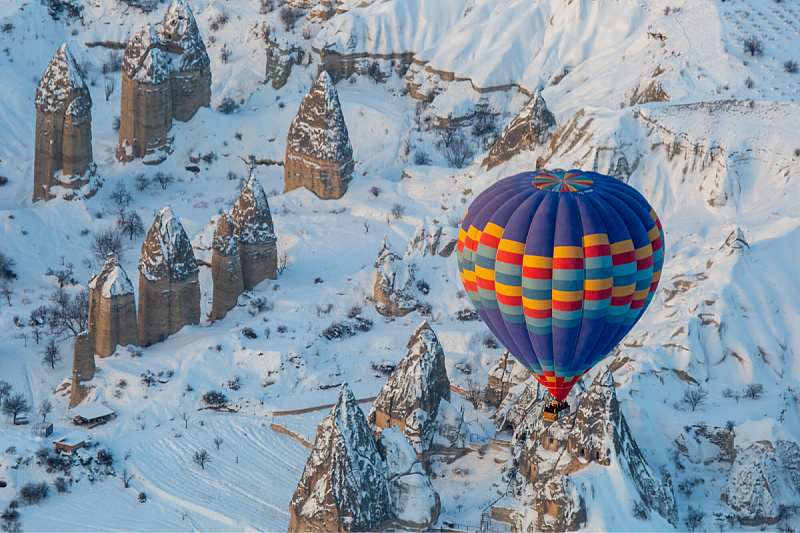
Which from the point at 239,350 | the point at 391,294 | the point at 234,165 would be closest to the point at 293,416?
the point at 239,350

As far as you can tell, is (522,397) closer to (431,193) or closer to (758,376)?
(758,376)

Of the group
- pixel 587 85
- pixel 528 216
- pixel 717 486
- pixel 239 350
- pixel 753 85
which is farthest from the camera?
pixel 587 85

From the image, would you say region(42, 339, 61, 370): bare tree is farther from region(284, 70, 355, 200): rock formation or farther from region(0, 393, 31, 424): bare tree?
region(284, 70, 355, 200): rock formation

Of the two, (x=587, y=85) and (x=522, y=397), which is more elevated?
(x=587, y=85)

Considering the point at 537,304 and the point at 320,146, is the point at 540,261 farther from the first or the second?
the point at 320,146

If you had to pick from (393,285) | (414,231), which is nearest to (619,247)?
(393,285)

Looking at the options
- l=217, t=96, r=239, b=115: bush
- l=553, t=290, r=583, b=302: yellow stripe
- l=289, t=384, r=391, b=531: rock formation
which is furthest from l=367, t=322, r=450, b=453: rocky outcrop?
l=217, t=96, r=239, b=115: bush

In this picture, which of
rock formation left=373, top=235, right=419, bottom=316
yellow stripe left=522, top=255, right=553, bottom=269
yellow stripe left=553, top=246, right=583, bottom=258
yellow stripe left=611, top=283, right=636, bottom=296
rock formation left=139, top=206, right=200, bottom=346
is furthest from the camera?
rock formation left=373, top=235, right=419, bottom=316
